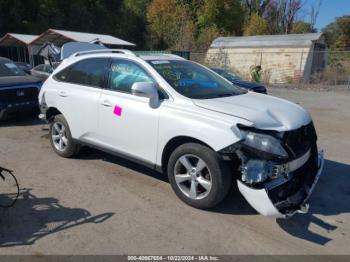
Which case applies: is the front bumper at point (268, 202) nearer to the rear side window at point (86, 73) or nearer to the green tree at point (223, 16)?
the rear side window at point (86, 73)

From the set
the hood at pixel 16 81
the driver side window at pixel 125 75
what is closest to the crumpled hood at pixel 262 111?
the driver side window at pixel 125 75

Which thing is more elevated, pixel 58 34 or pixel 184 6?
pixel 184 6

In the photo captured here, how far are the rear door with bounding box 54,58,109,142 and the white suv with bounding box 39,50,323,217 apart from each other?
2cm

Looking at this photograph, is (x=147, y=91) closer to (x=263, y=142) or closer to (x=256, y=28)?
(x=263, y=142)

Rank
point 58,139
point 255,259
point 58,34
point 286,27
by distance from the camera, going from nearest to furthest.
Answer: point 255,259, point 58,139, point 58,34, point 286,27

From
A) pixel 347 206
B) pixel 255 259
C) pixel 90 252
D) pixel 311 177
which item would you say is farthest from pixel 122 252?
pixel 347 206

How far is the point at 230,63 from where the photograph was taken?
27.9 m

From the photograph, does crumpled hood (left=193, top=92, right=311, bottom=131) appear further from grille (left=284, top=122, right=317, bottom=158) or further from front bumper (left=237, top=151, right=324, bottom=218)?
front bumper (left=237, top=151, right=324, bottom=218)

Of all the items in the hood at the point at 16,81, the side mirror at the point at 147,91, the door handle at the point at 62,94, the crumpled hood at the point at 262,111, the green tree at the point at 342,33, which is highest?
the green tree at the point at 342,33

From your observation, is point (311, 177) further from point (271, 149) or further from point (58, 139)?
point (58, 139)

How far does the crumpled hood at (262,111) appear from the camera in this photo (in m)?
3.70

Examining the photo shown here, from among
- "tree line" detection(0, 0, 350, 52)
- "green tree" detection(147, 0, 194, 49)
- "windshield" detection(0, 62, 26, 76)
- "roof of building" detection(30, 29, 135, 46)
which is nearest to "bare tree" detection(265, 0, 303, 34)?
"tree line" detection(0, 0, 350, 52)

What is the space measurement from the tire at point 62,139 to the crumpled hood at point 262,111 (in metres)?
2.51

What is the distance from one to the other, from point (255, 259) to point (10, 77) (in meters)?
8.17
